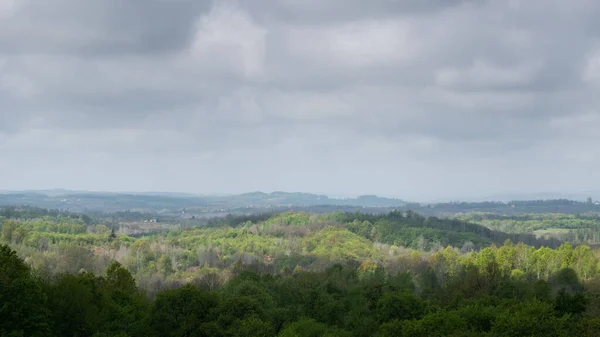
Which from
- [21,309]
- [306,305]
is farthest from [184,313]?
[306,305]

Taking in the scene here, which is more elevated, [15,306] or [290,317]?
[15,306]

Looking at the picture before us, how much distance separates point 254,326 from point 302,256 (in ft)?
359

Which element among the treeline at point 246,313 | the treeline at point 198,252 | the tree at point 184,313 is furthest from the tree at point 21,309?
the treeline at point 198,252

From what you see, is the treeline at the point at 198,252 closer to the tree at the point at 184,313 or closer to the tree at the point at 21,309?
the tree at the point at 184,313

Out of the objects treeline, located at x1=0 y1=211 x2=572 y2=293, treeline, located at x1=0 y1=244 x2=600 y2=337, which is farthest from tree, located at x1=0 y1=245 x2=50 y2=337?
treeline, located at x1=0 y1=211 x2=572 y2=293

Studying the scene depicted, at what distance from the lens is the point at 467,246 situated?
608ft

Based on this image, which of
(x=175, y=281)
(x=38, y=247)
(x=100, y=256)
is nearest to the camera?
(x=175, y=281)

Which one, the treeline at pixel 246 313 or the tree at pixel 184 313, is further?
the tree at pixel 184 313

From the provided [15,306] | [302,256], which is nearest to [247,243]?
[302,256]

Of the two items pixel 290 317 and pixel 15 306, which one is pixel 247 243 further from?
pixel 15 306

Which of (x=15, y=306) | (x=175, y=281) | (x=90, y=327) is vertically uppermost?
(x=15, y=306)

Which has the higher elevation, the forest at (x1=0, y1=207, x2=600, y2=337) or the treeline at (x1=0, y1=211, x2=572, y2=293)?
the forest at (x1=0, y1=207, x2=600, y2=337)

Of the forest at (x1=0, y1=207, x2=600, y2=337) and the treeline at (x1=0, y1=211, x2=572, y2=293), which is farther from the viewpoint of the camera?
the treeline at (x1=0, y1=211, x2=572, y2=293)

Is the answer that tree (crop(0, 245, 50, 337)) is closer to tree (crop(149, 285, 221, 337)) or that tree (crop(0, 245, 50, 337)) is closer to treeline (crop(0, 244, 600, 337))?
treeline (crop(0, 244, 600, 337))
